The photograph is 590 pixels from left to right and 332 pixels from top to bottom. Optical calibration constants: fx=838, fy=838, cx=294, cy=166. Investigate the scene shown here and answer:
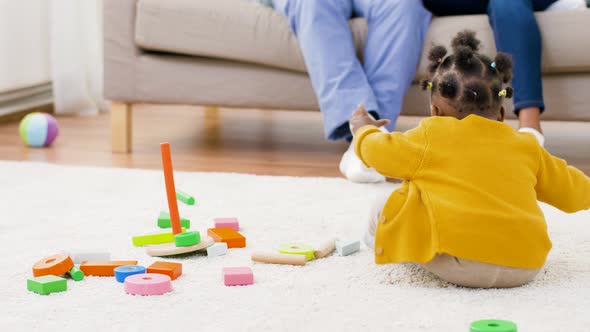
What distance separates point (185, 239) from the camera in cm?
122

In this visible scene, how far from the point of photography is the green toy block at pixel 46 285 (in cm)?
104

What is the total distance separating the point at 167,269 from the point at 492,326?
0.44 m

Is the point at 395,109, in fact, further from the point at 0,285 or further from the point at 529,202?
the point at 0,285

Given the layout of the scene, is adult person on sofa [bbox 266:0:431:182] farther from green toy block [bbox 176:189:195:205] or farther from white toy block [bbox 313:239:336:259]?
white toy block [bbox 313:239:336:259]

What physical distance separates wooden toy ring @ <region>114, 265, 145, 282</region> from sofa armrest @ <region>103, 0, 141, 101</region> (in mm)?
1180

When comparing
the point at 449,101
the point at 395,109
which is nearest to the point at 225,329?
the point at 449,101

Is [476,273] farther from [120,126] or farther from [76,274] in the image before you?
[120,126]

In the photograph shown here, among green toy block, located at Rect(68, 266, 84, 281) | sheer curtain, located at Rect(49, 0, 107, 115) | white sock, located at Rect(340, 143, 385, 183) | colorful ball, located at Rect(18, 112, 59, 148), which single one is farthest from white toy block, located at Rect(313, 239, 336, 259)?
sheer curtain, located at Rect(49, 0, 107, 115)

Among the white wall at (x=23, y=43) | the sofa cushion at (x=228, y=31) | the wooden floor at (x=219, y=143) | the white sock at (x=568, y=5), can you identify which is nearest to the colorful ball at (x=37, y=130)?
the wooden floor at (x=219, y=143)

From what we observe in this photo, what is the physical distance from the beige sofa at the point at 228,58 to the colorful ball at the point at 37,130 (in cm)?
20

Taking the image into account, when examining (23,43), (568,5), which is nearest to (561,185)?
(568,5)

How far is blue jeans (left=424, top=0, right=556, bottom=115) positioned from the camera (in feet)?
6.45

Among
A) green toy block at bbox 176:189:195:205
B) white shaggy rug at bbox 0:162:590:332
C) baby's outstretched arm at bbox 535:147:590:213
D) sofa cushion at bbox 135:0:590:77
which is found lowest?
white shaggy rug at bbox 0:162:590:332

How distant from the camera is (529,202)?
108cm
